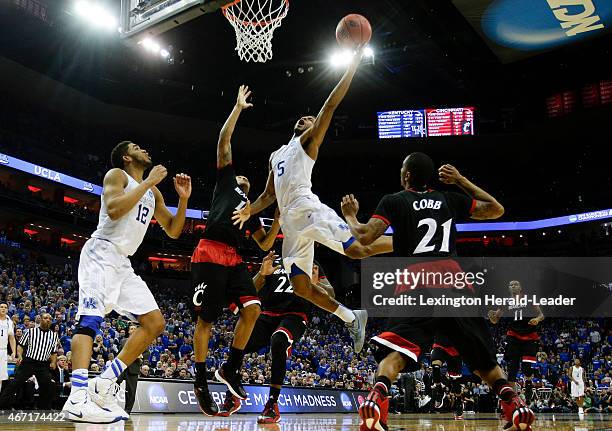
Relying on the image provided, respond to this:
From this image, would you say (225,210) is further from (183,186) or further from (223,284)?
(223,284)

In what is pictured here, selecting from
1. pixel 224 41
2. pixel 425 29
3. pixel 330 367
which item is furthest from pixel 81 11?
pixel 330 367

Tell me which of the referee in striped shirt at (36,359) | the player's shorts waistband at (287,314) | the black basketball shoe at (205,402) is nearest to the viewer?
the black basketball shoe at (205,402)

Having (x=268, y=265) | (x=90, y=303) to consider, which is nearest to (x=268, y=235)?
(x=268, y=265)

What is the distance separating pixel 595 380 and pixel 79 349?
21.0m

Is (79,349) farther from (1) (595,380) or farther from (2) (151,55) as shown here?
(2) (151,55)

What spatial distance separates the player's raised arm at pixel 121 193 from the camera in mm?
4802

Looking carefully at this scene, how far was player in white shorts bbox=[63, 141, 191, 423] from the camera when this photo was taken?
455cm

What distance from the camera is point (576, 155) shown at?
1244 inches

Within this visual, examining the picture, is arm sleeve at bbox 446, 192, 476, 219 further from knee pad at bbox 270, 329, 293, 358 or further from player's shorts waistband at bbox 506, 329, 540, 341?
player's shorts waistband at bbox 506, 329, 540, 341

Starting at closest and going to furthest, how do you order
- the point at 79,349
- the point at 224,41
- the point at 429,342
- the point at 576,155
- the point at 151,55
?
the point at 429,342
the point at 79,349
the point at 224,41
the point at 151,55
the point at 576,155

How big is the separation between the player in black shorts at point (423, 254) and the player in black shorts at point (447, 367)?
19 cm

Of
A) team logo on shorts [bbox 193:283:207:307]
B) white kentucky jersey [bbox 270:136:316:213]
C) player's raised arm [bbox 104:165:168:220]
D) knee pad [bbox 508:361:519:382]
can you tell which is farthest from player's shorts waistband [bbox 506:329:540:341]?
player's raised arm [bbox 104:165:168:220]

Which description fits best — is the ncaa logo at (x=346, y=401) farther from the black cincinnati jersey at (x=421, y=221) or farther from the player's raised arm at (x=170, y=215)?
the black cincinnati jersey at (x=421, y=221)

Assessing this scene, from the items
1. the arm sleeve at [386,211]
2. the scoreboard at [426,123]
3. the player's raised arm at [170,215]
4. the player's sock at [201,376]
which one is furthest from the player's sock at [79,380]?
the scoreboard at [426,123]
